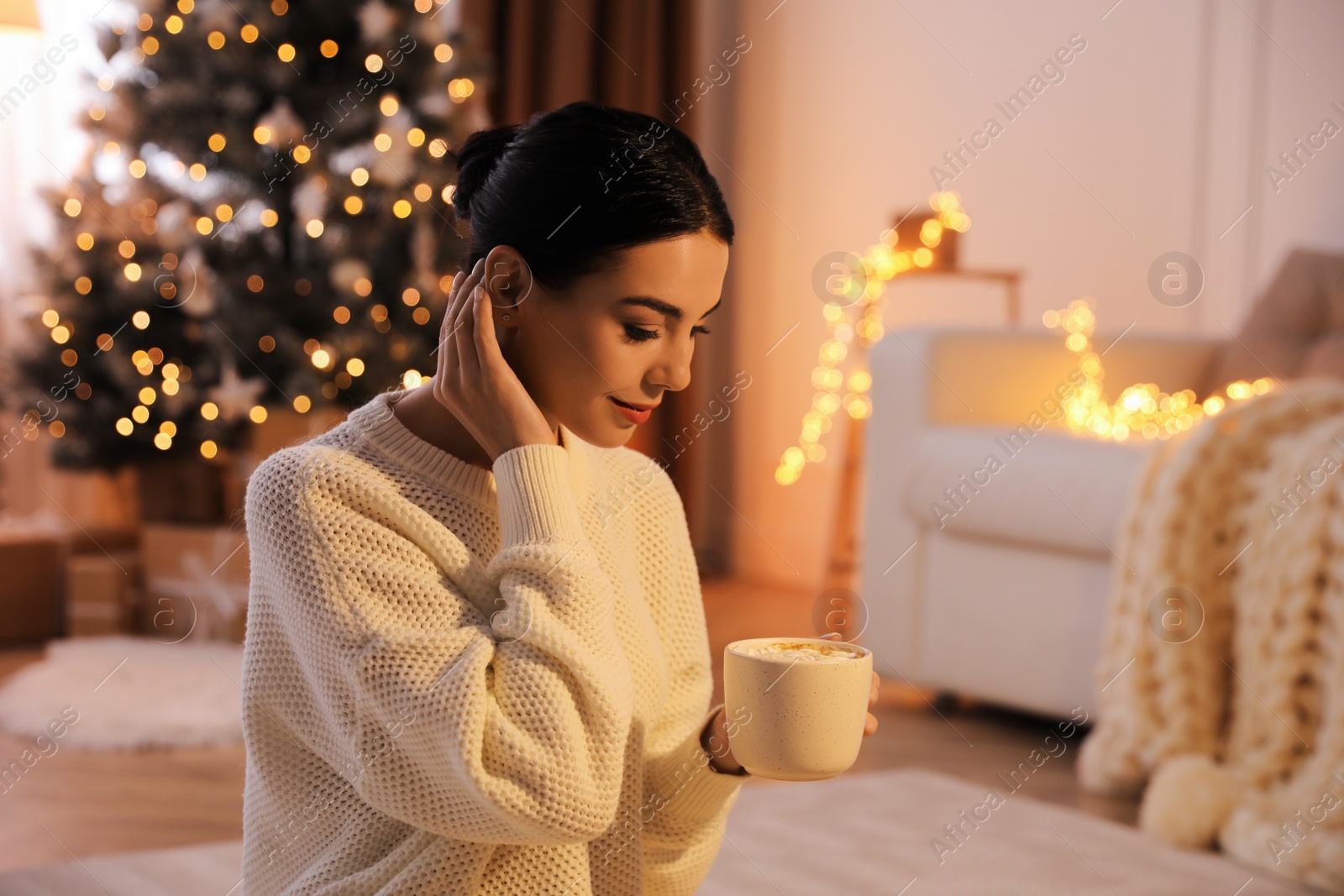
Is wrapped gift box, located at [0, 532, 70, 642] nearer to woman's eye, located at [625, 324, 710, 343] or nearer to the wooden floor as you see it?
the wooden floor

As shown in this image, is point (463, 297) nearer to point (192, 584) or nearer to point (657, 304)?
point (657, 304)

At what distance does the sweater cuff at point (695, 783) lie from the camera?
3.35 ft

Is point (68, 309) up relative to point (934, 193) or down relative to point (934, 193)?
down

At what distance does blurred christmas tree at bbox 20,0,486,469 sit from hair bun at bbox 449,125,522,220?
77.4 inches

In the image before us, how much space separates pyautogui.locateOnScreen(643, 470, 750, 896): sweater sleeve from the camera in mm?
1034

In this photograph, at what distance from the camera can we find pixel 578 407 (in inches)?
37.4

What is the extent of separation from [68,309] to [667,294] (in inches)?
96.8

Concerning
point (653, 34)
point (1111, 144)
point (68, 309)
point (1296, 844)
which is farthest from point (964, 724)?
point (653, 34)

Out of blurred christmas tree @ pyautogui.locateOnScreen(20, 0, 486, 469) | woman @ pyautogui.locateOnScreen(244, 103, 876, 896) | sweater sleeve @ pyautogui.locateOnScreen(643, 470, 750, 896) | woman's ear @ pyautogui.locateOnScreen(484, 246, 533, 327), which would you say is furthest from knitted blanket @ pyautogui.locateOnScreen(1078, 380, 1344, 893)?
blurred christmas tree @ pyautogui.locateOnScreen(20, 0, 486, 469)

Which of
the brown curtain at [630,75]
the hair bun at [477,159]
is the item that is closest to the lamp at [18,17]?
the brown curtain at [630,75]

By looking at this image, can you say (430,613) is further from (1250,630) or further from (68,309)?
(68,309)

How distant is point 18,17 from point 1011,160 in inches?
98.5

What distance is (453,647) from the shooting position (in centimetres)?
84

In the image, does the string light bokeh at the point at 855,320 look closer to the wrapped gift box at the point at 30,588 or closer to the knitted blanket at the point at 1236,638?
the knitted blanket at the point at 1236,638
